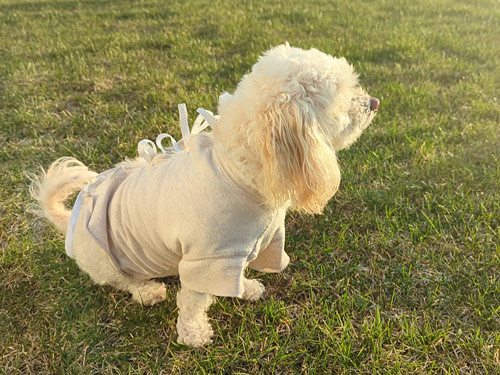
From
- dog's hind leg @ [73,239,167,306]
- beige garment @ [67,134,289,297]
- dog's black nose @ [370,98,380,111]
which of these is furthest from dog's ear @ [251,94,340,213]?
dog's hind leg @ [73,239,167,306]

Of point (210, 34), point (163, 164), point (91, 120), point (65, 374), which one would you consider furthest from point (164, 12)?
point (65, 374)

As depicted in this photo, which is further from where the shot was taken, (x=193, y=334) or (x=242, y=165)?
(x=193, y=334)

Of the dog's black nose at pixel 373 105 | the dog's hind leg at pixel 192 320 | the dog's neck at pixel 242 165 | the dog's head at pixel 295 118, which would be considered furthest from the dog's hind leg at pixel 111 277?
the dog's black nose at pixel 373 105

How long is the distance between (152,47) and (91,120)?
97.0 inches

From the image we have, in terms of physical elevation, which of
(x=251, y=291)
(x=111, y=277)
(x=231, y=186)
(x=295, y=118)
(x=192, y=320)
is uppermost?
(x=295, y=118)

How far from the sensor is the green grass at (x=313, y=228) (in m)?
2.29

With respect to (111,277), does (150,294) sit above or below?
below

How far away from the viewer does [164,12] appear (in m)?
7.95

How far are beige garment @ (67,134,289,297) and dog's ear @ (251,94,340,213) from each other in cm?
20

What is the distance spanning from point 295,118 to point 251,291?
4.40 ft

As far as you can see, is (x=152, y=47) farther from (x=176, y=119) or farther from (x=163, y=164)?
(x=163, y=164)

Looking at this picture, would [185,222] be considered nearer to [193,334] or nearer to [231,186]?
[231,186]

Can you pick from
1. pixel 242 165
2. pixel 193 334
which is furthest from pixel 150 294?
pixel 242 165

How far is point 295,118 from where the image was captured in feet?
5.61
